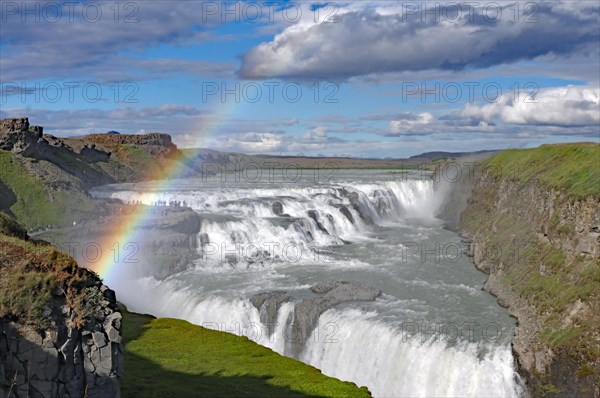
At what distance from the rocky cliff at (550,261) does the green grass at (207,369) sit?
8.32 metres

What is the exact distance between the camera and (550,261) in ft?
106

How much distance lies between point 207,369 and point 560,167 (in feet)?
99.1

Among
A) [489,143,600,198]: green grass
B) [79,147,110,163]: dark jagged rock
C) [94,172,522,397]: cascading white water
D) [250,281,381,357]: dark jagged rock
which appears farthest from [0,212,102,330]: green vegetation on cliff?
[79,147,110,163]: dark jagged rock

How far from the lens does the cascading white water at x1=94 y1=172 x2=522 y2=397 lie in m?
26.1

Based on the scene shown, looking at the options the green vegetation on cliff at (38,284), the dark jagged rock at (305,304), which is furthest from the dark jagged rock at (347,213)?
the green vegetation on cliff at (38,284)

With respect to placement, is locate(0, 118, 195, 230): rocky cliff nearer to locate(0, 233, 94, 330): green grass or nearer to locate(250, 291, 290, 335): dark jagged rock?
locate(250, 291, 290, 335): dark jagged rock

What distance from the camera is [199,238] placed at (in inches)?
1849

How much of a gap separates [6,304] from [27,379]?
161cm

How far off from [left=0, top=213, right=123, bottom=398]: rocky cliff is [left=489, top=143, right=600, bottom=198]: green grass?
1092 inches

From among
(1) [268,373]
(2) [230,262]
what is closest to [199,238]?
(2) [230,262]

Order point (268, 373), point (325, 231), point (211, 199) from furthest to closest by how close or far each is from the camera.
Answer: point (211, 199) → point (325, 231) → point (268, 373)

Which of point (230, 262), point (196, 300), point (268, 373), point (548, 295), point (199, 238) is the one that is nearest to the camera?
point (268, 373)

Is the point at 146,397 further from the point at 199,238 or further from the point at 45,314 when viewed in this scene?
the point at 199,238

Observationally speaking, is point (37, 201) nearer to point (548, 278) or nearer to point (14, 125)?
point (14, 125)
